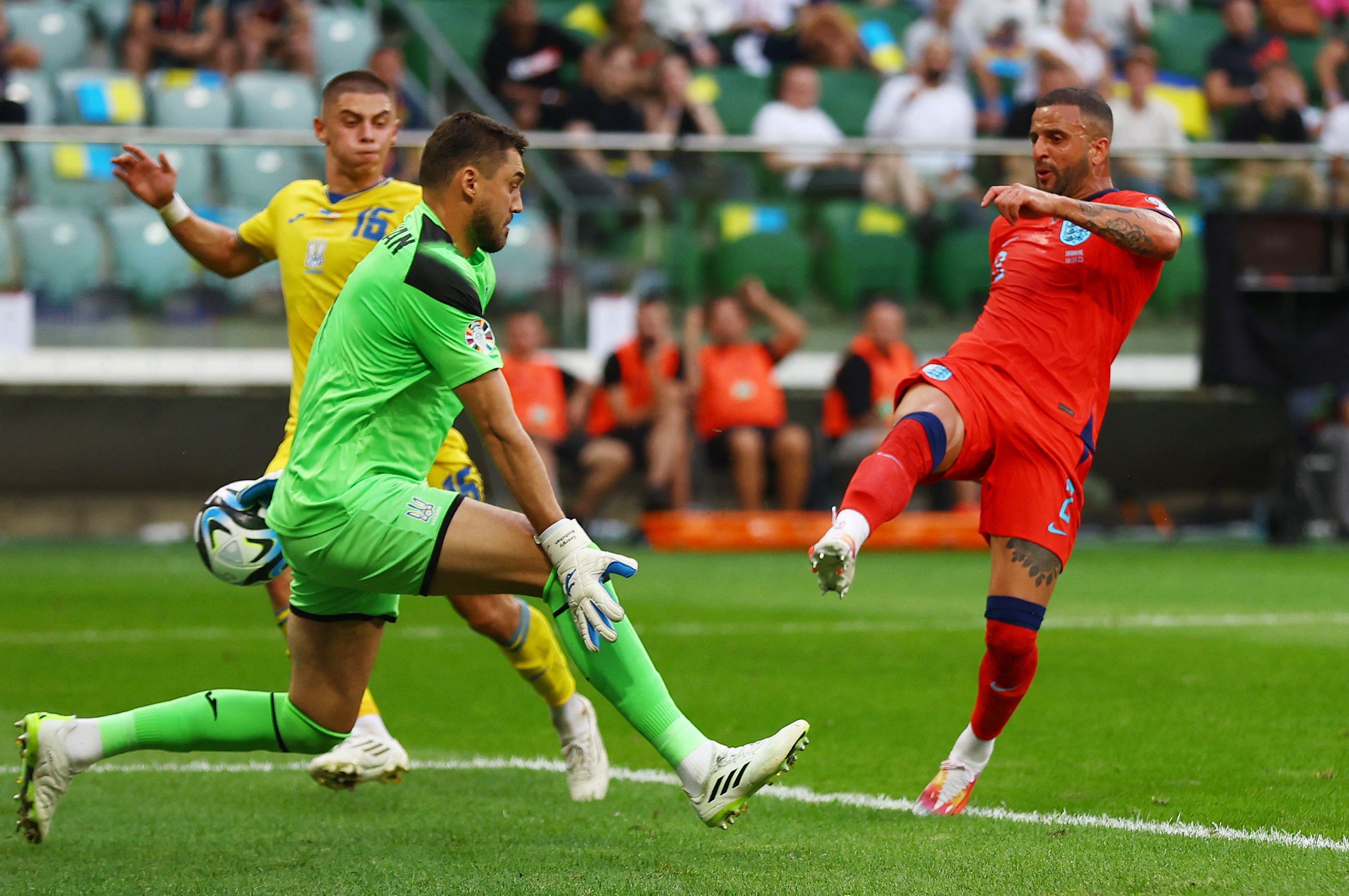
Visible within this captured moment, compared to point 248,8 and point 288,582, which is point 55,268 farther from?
point 288,582

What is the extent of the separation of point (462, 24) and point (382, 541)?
14875mm

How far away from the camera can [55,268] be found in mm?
14102

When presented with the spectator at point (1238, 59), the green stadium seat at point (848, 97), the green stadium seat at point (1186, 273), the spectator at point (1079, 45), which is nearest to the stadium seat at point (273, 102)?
the green stadium seat at point (848, 97)

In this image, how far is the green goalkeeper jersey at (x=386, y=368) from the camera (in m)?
4.36

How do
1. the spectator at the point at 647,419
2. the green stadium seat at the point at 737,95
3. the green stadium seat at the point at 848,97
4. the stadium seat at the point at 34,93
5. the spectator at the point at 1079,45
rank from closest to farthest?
the spectator at the point at 647,419
the stadium seat at the point at 34,93
the green stadium seat at the point at 737,95
the green stadium seat at the point at 848,97
the spectator at the point at 1079,45

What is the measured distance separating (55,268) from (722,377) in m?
5.84

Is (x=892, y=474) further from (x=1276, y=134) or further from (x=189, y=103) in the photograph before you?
(x=1276, y=134)

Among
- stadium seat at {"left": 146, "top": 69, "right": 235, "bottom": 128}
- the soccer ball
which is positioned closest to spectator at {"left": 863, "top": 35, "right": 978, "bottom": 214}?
stadium seat at {"left": 146, "top": 69, "right": 235, "bottom": 128}

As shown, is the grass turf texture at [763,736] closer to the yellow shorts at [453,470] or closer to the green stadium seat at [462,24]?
the yellow shorts at [453,470]

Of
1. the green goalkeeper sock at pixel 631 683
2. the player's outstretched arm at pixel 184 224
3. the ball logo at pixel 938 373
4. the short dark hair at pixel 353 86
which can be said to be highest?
the short dark hair at pixel 353 86

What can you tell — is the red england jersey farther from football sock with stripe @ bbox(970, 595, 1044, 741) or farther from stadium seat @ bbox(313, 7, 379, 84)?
stadium seat @ bbox(313, 7, 379, 84)

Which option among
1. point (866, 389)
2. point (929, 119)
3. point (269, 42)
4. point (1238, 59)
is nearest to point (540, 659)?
point (866, 389)

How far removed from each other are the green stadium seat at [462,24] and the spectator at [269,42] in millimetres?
1855

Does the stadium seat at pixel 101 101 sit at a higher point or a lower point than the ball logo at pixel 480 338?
higher
